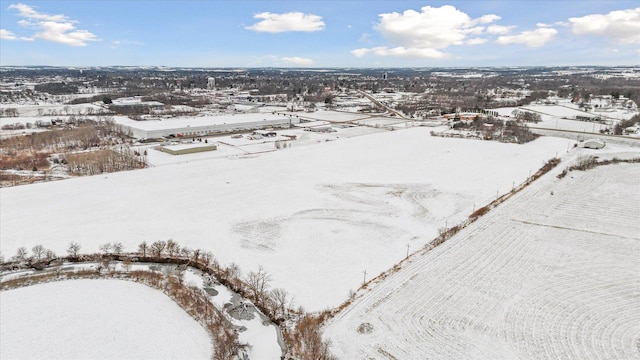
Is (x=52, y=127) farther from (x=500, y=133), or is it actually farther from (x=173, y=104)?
(x=500, y=133)

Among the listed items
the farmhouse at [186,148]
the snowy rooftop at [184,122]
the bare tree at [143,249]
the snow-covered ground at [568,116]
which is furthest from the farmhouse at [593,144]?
the bare tree at [143,249]

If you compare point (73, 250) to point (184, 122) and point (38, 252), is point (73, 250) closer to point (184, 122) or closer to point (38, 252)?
point (38, 252)

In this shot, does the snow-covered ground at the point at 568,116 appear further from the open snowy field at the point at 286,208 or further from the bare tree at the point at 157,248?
the bare tree at the point at 157,248

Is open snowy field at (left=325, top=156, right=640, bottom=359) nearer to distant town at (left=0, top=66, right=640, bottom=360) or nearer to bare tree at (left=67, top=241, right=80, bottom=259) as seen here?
distant town at (left=0, top=66, right=640, bottom=360)

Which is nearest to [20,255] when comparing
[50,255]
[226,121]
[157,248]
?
[50,255]

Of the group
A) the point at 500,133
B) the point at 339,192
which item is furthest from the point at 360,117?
the point at 339,192

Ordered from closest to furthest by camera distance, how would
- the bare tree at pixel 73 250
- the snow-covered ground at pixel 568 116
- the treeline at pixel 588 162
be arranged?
the bare tree at pixel 73 250, the treeline at pixel 588 162, the snow-covered ground at pixel 568 116
